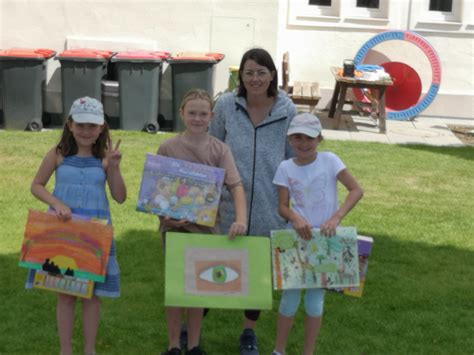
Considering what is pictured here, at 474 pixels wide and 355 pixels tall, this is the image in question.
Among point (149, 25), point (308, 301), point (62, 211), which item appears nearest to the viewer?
point (62, 211)

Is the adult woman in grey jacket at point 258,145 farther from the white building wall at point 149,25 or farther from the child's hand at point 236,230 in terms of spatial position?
the white building wall at point 149,25

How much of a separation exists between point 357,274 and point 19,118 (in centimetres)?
903

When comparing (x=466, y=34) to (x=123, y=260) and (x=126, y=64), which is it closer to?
(x=126, y=64)

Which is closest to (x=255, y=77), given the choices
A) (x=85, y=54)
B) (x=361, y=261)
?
(x=361, y=261)

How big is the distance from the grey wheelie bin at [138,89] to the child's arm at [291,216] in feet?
27.1

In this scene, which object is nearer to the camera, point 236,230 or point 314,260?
point 236,230

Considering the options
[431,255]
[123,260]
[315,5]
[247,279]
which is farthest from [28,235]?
[315,5]

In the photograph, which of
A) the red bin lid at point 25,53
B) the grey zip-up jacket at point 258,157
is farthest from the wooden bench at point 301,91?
the grey zip-up jacket at point 258,157

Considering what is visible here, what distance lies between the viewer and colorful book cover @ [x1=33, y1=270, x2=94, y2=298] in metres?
4.66

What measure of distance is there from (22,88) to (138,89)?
1.61m

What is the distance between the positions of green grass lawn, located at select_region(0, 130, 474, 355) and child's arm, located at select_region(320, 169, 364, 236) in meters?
1.08

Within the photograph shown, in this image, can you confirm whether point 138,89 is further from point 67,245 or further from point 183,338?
point 67,245

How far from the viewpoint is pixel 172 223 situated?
15.6 ft

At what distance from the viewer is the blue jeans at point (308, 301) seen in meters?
4.91
